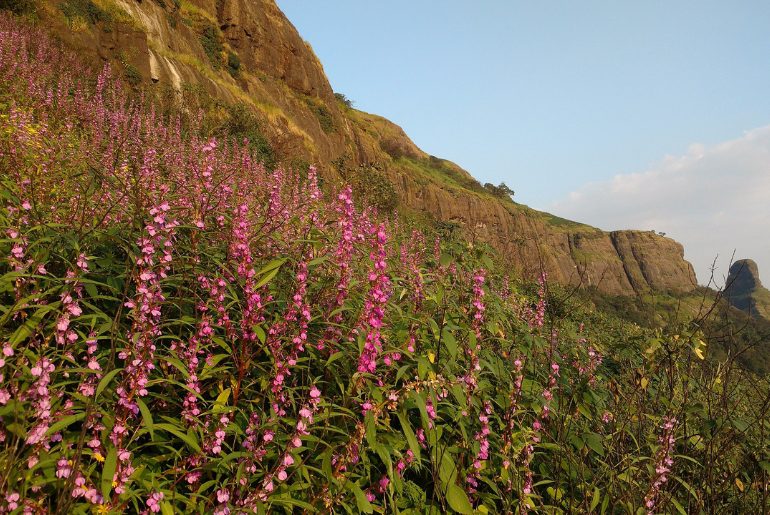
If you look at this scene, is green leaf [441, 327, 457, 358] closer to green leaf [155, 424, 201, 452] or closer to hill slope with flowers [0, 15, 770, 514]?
hill slope with flowers [0, 15, 770, 514]

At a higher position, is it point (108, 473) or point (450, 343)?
point (450, 343)

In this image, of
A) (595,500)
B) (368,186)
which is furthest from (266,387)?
(368,186)

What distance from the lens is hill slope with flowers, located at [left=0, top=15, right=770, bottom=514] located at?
1.98 meters

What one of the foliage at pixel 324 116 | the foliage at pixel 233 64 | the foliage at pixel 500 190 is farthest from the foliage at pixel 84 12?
the foliage at pixel 500 190

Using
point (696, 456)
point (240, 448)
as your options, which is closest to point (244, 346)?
point (240, 448)

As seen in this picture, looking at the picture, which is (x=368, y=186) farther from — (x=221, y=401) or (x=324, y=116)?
(x=324, y=116)

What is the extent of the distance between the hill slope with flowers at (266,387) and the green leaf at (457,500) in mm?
14

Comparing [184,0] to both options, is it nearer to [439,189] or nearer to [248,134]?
[248,134]

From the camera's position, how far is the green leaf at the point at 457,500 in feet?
8.00

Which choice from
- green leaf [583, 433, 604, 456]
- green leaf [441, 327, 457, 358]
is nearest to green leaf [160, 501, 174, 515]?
green leaf [441, 327, 457, 358]

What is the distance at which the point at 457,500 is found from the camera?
2.48 metres

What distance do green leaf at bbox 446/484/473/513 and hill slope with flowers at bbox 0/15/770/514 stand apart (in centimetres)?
1

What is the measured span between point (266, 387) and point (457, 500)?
1303 mm

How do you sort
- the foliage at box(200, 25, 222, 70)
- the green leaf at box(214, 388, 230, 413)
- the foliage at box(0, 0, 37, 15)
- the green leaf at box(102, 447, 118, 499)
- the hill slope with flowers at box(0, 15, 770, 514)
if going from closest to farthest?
the green leaf at box(102, 447, 118, 499) → the hill slope with flowers at box(0, 15, 770, 514) → the green leaf at box(214, 388, 230, 413) → the foliage at box(0, 0, 37, 15) → the foliage at box(200, 25, 222, 70)
